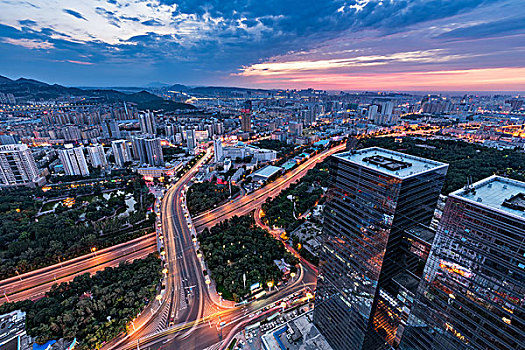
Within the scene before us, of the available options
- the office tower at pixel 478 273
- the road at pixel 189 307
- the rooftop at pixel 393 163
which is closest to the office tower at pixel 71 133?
the road at pixel 189 307

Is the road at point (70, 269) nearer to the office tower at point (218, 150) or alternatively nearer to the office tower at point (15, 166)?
the office tower at point (218, 150)

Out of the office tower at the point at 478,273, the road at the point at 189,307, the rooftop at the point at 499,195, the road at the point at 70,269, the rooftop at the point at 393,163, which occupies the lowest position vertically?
the road at the point at 189,307

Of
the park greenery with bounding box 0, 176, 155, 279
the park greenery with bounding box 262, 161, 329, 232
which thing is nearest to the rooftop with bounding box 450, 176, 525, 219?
the park greenery with bounding box 262, 161, 329, 232

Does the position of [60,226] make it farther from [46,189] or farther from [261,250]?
[261,250]

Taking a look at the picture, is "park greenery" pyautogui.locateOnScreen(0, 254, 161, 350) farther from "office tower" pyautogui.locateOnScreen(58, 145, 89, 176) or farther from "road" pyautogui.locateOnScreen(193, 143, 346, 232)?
"office tower" pyautogui.locateOnScreen(58, 145, 89, 176)

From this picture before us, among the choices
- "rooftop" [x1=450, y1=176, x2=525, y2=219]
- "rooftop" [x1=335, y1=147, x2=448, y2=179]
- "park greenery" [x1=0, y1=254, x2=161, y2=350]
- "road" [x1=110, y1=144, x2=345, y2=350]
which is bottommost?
"road" [x1=110, y1=144, x2=345, y2=350]

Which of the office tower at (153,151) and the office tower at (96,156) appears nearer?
the office tower at (96,156)

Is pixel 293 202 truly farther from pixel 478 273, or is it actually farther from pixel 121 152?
pixel 121 152

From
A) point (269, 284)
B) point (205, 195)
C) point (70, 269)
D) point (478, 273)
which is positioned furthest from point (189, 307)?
point (478, 273)
